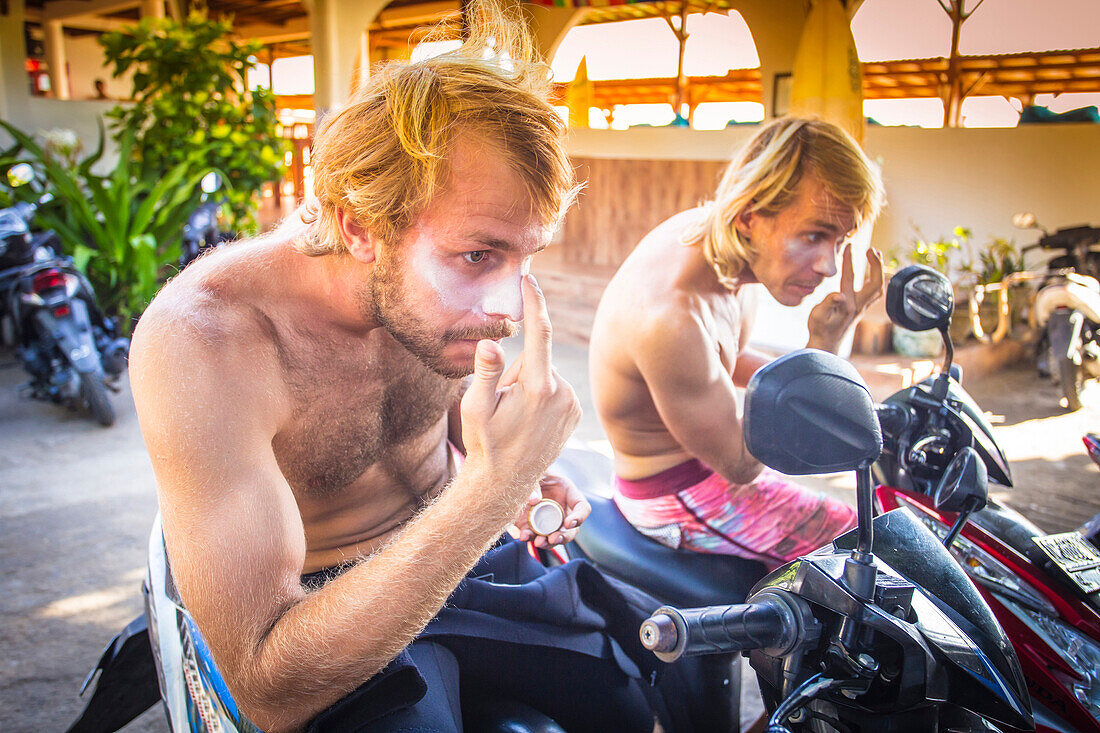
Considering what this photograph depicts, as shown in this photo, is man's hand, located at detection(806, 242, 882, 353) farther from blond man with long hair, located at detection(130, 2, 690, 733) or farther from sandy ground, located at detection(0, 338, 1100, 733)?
sandy ground, located at detection(0, 338, 1100, 733)

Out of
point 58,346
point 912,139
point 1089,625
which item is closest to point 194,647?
point 1089,625

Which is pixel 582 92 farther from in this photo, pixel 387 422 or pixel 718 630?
pixel 718 630

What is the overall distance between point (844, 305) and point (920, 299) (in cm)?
81

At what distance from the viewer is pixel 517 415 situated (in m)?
1.19

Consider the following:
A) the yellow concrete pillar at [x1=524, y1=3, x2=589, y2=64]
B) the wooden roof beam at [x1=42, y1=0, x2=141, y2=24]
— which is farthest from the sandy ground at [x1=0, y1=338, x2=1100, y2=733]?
the wooden roof beam at [x1=42, y1=0, x2=141, y2=24]

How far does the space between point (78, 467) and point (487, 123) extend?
3802 mm

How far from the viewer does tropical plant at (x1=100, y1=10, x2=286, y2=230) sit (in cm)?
650

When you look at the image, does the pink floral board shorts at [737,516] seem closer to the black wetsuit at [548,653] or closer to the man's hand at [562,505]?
the man's hand at [562,505]

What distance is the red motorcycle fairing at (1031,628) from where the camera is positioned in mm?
1161

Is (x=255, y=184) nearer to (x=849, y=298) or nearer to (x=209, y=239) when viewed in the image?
(x=209, y=239)

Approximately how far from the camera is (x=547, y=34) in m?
7.62

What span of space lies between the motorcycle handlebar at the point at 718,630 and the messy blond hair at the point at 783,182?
4.10ft

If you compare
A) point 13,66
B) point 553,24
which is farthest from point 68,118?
point 553,24

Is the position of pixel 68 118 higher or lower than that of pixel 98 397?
higher
